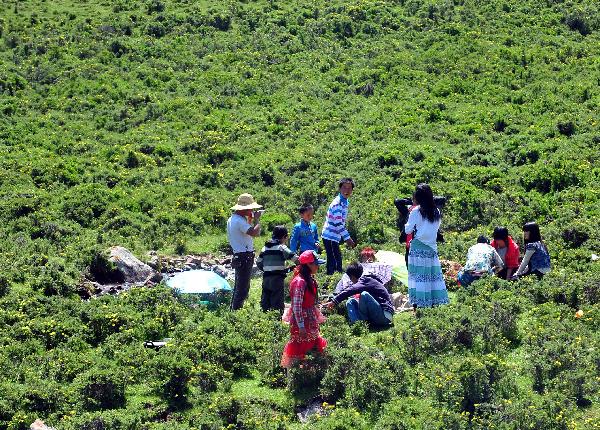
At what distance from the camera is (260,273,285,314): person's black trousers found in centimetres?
1562

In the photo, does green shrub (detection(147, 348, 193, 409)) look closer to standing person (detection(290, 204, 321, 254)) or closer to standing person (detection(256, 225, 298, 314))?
standing person (detection(256, 225, 298, 314))

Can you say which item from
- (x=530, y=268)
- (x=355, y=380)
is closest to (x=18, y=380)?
(x=355, y=380)

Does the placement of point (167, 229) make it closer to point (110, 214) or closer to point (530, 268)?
point (110, 214)

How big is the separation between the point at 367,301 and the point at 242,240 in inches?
90.5

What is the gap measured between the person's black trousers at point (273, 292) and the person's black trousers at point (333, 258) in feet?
7.98

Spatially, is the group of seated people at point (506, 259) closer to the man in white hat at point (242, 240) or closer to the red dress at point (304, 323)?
the man in white hat at point (242, 240)

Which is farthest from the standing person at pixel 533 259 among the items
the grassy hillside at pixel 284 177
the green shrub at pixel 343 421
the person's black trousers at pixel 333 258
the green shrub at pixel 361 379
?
the green shrub at pixel 343 421

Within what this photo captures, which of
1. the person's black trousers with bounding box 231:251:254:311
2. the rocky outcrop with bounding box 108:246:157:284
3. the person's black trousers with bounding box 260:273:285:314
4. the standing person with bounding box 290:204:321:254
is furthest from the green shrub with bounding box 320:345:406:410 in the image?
the rocky outcrop with bounding box 108:246:157:284

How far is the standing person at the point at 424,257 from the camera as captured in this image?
1495 centimetres

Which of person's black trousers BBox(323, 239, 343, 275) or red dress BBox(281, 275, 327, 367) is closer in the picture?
red dress BBox(281, 275, 327, 367)

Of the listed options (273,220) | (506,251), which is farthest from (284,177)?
(506,251)

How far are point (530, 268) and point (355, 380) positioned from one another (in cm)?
550

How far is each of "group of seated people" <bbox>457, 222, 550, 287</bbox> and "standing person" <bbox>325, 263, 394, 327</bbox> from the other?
2.00m

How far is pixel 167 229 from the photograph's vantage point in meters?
24.0
